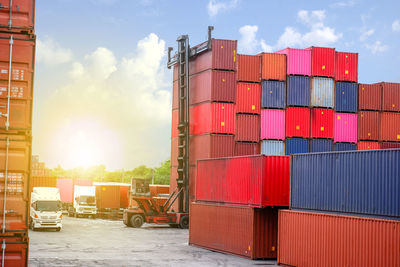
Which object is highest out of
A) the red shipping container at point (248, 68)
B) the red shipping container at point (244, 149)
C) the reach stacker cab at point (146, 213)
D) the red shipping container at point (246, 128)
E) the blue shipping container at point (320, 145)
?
the red shipping container at point (248, 68)

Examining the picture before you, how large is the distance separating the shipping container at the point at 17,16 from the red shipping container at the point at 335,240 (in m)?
11.3

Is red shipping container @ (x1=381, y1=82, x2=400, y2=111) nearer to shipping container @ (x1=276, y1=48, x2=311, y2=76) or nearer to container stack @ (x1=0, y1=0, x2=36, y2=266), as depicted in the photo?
shipping container @ (x1=276, y1=48, x2=311, y2=76)

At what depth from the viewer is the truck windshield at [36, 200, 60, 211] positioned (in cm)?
3481

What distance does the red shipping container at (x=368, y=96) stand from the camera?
44.6m

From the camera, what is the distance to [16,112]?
13.4 meters

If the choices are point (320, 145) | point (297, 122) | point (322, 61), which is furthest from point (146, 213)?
point (322, 61)

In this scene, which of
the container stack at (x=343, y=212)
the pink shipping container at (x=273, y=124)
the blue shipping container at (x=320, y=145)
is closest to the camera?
the container stack at (x=343, y=212)

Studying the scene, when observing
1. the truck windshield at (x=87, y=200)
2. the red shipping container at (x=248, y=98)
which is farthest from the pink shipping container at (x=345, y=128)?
the truck windshield at (x=87, y=200)

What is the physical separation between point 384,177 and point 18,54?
11.1 m

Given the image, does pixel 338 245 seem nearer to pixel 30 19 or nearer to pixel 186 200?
pixel 30 19

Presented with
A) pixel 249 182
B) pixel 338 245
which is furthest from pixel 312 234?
pixel 249 182

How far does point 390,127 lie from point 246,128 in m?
13.5

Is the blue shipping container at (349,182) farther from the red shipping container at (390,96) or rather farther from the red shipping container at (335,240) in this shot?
the red shipping container at (390,96)

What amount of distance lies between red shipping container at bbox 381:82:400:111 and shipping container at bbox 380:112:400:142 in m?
0.57
